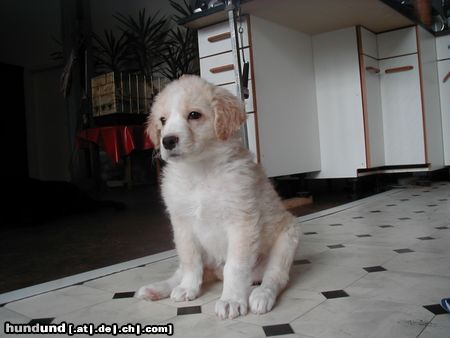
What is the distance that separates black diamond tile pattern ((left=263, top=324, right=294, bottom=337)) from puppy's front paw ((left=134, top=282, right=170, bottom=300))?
0.56 metres

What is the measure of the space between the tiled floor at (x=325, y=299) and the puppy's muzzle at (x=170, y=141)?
0.66 meters

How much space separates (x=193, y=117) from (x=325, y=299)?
92 centimetres

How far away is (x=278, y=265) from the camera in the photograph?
181cm

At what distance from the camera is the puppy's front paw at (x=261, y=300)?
5.32 ft

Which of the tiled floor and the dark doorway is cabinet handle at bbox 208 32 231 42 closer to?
the tiled floor

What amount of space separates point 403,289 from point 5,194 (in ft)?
15.4

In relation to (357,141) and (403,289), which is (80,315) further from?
(357,141)

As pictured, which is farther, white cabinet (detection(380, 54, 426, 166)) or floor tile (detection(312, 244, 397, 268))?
white cabinet (detection(380, 54, 426, 166))

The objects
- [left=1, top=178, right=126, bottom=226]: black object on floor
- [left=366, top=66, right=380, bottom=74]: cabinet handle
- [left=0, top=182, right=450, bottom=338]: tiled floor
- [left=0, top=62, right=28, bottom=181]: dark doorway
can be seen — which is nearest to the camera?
[left=0, top=182, right=450, bottom=338]: tiled floor

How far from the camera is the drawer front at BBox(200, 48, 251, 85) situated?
4409 mm

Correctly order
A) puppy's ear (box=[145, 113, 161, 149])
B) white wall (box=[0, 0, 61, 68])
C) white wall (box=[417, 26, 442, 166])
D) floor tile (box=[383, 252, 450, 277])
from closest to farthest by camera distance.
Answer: puppy's ear (box=[145, 113, 161, 149]) < floor tile (box=[383, 252, 450, 277]) < white wall (box=[417, 26, 442, 166]) < white wall (box=[0, 0, 61, 68])

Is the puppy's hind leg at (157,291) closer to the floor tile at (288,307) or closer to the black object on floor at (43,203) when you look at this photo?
the floor tile at (288,307)

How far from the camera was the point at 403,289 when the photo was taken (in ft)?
6.03

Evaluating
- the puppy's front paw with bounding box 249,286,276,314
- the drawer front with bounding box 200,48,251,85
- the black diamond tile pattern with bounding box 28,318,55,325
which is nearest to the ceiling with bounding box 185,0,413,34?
the drawer front with bounding box 200,48,251,85
